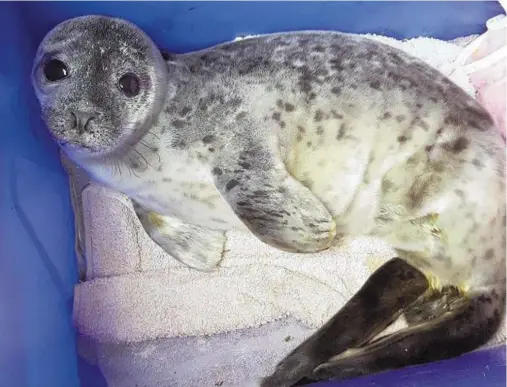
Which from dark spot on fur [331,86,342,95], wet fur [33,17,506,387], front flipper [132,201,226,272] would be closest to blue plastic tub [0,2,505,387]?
wet fur [33,17,506,387]

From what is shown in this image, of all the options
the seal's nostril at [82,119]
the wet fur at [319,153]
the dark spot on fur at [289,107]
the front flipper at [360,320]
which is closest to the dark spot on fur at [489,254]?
the wet fur at [319,153]

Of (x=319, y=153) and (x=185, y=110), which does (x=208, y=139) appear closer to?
(x=185, y=110)

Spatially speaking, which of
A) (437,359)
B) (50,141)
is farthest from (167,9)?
(437,359)

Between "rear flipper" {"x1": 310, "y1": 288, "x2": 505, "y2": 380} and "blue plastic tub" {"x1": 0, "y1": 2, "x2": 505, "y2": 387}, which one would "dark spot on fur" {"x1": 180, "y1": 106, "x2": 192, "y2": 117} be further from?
"rear flipper" {"x1": 310, "y1": 288, "x2": 505, "y2": 380}

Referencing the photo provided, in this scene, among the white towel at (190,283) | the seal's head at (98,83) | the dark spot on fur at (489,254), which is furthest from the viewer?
the white towel at (190,283)

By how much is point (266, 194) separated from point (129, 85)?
36 cm

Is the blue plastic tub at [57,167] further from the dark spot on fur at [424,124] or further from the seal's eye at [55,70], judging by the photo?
the dark spot on fur at [424,124]

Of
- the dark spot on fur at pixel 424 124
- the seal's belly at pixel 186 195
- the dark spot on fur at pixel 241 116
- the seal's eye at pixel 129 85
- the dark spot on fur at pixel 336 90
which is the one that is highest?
the seal's eye at pixel 129 85

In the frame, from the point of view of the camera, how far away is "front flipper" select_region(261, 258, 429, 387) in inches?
57.1

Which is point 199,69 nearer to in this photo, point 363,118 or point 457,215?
point 363,118

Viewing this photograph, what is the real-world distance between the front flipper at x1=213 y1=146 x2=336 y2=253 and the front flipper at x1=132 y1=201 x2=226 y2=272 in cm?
31

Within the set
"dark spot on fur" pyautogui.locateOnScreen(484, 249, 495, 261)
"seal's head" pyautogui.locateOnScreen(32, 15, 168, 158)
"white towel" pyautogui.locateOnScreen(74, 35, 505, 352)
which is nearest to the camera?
"seal's head" pyautogui.locateOnScreen(32, 15, 168, 158)

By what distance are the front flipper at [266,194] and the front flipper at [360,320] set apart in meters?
0.22

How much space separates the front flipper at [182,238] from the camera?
168cm
